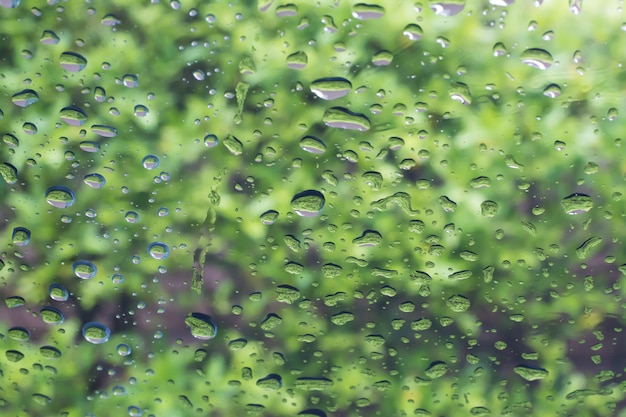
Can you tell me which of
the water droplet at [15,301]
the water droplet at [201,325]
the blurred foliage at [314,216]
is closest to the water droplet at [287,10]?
the blurred foliage at [314,216]

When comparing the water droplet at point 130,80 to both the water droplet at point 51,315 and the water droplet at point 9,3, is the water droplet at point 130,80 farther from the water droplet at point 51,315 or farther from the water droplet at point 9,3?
the water droplet at point 51,315

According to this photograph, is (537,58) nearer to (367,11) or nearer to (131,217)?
(367,11)

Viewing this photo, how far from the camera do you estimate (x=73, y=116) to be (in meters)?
0.73

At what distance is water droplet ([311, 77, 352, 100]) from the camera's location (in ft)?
2.36

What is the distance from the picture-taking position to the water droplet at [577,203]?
0.77m

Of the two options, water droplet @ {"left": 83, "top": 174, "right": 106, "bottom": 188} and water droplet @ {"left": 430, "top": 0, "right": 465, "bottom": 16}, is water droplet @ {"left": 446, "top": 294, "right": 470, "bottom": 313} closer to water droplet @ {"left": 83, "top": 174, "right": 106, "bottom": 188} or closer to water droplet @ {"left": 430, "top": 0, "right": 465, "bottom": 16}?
water droplet @ {"left": 430, "top": 0, "right": 465, "bottom": 16}

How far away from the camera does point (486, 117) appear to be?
2.40 feet

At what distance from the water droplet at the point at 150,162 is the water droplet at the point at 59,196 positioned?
11 centimetres

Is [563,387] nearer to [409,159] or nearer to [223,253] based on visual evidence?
[409,159]

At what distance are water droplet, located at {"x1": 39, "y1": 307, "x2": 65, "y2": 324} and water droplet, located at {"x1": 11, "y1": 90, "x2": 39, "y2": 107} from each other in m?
0.29

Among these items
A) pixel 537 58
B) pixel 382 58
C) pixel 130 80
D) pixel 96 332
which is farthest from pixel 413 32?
pixel 96 332

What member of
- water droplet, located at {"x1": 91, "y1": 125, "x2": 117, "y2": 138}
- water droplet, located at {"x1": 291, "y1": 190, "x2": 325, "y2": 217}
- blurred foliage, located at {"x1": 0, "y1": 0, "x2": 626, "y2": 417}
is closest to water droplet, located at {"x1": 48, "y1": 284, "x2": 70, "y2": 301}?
blurred foliage, located at {"x1": 0, "y1": 0, "x2": 626, "y2": 417}

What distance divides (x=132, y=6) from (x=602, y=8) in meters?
0.57

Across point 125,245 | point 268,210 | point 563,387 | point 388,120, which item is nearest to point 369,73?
point 388,120
